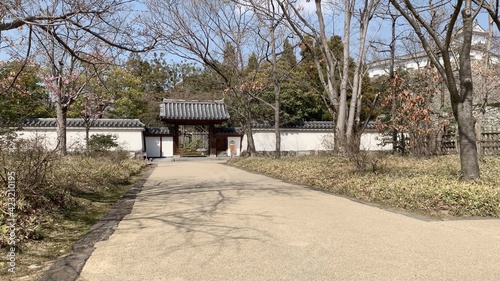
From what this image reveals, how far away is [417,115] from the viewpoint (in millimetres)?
13961

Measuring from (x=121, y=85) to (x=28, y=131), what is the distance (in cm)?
889

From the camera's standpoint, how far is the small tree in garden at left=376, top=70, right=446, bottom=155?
1415 cm

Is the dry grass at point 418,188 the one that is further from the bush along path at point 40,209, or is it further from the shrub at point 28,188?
the shrub at point 28,188

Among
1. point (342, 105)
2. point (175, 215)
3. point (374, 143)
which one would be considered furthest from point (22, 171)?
point (374, 143)

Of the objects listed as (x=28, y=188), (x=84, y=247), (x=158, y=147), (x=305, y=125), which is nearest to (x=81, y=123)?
(x=158, y=147)

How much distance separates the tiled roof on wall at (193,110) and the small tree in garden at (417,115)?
14.5 m

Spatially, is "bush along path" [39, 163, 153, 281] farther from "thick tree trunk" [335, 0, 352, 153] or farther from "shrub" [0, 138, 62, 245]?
"thick tree trunk" [335, 0, 352, 153]

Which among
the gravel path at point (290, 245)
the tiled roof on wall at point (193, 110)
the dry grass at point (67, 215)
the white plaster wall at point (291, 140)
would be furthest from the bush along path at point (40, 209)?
the white plaster wall at point (291, 140)

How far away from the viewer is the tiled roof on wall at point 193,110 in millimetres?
27734

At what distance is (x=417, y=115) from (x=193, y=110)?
59.0 ft

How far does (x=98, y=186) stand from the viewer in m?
8.70

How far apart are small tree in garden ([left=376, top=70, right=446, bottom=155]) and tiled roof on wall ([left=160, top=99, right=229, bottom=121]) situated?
1446cm

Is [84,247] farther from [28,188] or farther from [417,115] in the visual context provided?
[417,115]

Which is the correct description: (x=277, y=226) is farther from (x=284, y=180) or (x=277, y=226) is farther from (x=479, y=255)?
(x=284, y=180)
